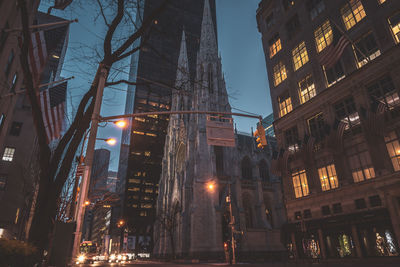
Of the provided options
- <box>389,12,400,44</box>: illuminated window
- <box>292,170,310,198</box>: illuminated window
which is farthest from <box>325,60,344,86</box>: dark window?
<box>292,170,310,198</box>: illuminated window

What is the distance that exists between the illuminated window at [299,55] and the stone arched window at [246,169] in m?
28.6

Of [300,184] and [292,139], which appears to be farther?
[292,139]

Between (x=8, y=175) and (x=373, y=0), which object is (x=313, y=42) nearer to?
(x=373, y=0)

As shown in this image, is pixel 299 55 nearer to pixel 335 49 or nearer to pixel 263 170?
pixel 335 49

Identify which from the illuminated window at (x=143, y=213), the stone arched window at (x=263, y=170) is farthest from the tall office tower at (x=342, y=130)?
the illuminated window at (x=143, y=213)

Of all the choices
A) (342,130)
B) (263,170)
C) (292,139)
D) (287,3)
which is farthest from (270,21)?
(263,170)

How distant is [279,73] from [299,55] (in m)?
3.11

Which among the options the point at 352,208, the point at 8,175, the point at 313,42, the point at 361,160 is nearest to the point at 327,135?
the point at 361,160

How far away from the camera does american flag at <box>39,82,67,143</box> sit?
464 inches

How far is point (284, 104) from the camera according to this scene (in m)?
26.3

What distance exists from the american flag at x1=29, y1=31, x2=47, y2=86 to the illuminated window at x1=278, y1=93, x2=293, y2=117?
71.1ft

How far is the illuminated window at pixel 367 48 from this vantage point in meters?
18.4

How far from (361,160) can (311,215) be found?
6.21 metres

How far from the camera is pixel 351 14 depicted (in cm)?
2055
